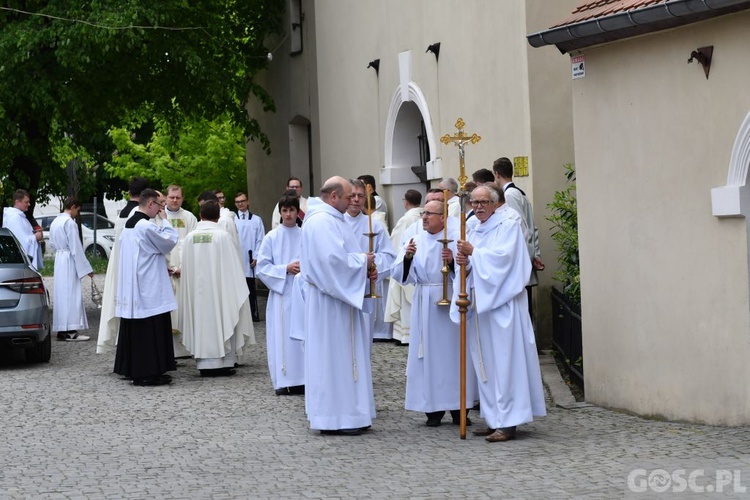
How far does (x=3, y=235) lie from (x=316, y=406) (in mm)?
6677

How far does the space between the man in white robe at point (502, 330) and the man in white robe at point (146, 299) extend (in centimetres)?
458

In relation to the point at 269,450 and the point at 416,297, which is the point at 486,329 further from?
the point at 269,450

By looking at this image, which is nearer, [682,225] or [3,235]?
[682,225]

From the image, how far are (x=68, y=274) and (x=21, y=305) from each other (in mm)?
3656

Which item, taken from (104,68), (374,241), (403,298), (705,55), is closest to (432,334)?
(374,241)

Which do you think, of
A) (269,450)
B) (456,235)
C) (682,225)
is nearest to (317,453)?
(269,450)

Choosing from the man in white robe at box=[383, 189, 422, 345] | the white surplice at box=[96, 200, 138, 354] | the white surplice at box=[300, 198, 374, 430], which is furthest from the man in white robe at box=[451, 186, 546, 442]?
the man in white robe at box=[383, 189, 422, 345]

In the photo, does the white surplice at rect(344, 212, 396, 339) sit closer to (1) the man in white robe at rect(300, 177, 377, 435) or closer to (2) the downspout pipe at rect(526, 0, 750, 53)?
(1) the man in white robe at rect(300, 177, 377, 435)

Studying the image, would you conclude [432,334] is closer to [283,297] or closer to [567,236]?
[283,297]

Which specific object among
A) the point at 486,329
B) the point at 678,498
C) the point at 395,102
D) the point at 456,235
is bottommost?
the point at 678,498

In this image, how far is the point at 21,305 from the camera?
14320 millimetres

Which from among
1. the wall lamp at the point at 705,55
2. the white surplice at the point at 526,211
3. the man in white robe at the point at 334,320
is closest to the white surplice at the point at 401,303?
the white surplice at the point at 526,211

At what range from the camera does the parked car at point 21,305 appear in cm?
1426

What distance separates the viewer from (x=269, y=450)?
30.4 feet
